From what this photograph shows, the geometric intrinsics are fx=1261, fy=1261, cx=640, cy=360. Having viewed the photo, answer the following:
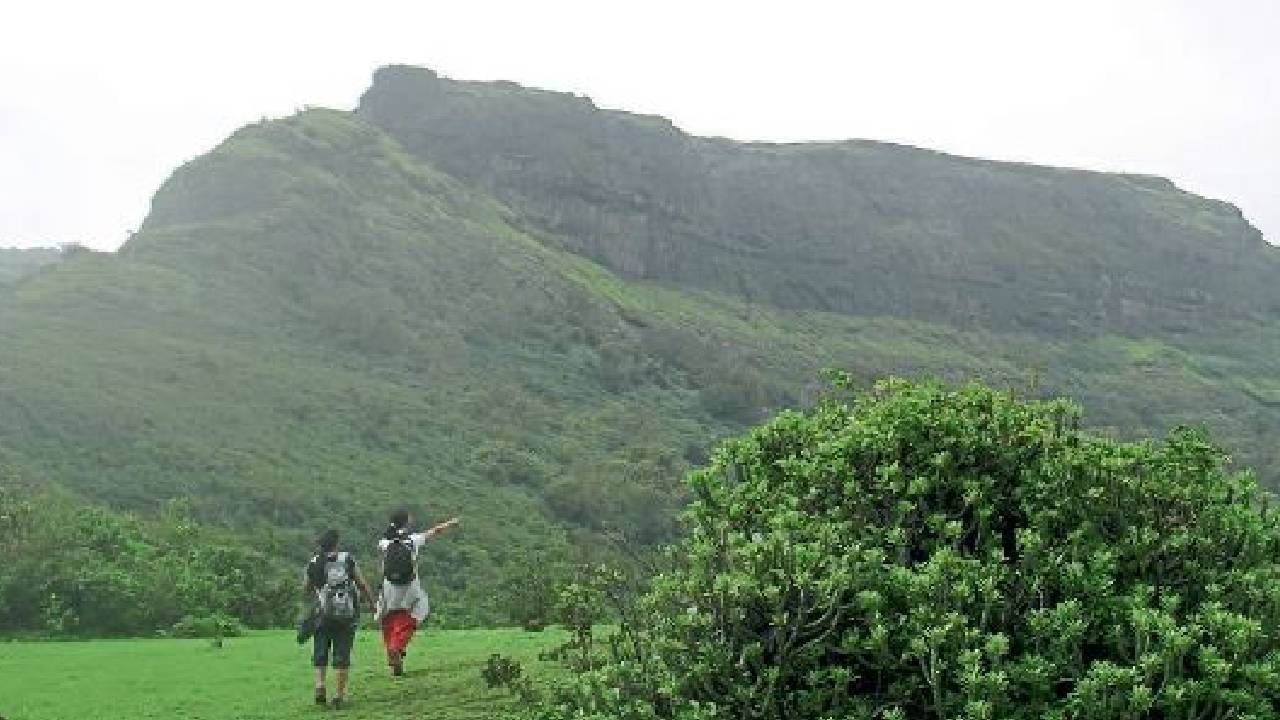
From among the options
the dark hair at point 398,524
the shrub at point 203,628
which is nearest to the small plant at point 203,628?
the shrub at point 203,628

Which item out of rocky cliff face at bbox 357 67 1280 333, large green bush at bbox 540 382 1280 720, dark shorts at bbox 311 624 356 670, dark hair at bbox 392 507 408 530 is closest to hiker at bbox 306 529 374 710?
dark shorts at bbox 311 624 356 670

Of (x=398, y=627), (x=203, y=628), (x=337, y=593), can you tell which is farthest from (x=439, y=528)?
(x=203, y=628)

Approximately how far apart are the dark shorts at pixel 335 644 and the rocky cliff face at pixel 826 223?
135 m

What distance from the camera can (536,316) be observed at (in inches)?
4432

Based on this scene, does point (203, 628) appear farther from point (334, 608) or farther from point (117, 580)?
point (334, 608)

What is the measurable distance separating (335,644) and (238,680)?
2.91 meters

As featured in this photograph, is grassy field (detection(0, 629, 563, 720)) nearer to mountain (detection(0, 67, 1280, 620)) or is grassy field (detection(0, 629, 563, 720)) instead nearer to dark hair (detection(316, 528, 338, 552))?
dark hair (detection(316, 528, 338, 552))

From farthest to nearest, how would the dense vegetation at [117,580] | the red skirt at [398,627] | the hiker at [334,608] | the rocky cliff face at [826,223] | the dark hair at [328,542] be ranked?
the rocky cliff face at [826,223] < the dense vegetation at [117,580] < the red skirt at [398,627] < the dark hair at [328,542] < the hiker at [334,608]

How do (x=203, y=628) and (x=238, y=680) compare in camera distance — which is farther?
(x=203, y=628)

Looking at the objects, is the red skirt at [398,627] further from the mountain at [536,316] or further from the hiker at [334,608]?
the mountain at [536,316]

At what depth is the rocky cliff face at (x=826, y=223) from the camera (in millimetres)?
158250

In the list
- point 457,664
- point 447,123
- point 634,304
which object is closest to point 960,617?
point 457,664

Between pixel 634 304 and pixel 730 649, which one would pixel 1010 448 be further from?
pixel 634 304

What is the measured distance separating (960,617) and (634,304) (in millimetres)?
127265
